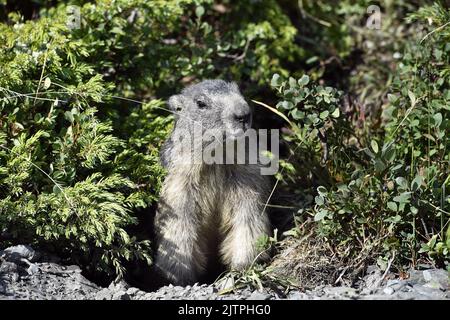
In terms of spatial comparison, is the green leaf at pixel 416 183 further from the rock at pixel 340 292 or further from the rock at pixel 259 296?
the rock at pixel 259 296

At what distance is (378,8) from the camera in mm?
8766

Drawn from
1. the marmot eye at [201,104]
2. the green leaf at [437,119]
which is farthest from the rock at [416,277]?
the marmot eye at [201,104]

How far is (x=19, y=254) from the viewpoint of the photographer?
217 inches

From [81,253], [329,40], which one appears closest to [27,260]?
[81,253]

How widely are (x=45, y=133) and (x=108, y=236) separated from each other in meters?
1.09

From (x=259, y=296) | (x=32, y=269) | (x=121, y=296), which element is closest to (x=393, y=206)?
(x=259, y=296)

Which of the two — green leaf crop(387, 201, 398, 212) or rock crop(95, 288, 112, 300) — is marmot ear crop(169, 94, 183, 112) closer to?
rock crop(95, 288, 112, 300)

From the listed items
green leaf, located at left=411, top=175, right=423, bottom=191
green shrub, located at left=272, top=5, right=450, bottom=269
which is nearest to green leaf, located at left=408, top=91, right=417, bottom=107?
green shrub, located at left=272, top=5, right=450, bottom=269

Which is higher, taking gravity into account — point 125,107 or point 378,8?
point 378,8

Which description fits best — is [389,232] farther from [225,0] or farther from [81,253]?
[225,0]

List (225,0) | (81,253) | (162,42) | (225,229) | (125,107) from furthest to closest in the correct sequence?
1. (225,0)
2. (162,42)
3. (125,107)
4. (225,229)
5. (81,253)

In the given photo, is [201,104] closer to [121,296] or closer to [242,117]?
[242,117]

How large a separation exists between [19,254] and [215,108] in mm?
2085

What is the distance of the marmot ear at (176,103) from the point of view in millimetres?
6448
